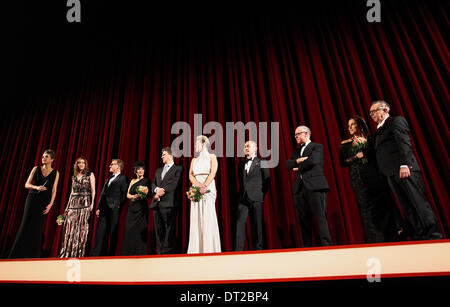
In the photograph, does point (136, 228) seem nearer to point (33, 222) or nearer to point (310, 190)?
point (33, 222)

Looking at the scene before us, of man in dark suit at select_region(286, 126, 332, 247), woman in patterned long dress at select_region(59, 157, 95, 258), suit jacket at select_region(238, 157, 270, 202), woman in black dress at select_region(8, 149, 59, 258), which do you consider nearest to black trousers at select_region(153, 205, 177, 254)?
suit jacket at select_region(238, 157, 270, 202)

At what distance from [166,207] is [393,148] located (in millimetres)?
2384

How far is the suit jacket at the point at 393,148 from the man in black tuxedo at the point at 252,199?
47.2 inches

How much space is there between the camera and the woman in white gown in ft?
10.2

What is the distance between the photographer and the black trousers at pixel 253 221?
3020 mm

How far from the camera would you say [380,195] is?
2.70 metres

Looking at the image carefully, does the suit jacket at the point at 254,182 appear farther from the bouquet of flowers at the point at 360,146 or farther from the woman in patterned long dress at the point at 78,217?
the woman in patterned long dress at the point at 78,217

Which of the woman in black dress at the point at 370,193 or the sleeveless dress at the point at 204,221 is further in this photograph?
the sleeveless dress at the point at 204,221

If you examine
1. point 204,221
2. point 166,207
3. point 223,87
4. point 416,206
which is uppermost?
point 223,87

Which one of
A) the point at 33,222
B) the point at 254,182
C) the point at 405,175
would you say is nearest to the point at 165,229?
the point at 254,182

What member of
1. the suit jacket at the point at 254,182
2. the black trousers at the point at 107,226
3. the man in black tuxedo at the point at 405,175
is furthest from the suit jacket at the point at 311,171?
the black trousers at the point at 107,226

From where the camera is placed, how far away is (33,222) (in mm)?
3973
